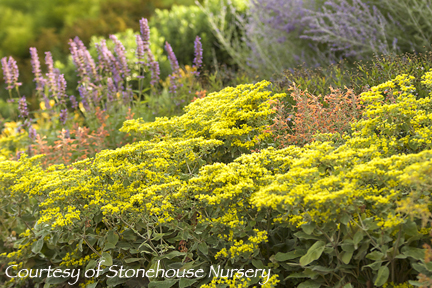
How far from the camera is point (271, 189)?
190cm

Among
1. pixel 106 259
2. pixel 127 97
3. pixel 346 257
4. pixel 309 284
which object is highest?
pixel 127 97

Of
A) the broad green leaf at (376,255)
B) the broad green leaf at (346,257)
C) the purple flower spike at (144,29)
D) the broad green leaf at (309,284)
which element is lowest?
the broad green leaf at (309,284)

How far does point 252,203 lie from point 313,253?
42 centimetres

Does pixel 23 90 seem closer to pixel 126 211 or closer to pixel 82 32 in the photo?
pixel 82 32

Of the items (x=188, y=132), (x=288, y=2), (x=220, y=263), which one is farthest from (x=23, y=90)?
(x=220, y=263)

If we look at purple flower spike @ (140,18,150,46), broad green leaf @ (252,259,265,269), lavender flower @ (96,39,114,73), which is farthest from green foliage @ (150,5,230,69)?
broad green leaf @ (252,259,265,269)

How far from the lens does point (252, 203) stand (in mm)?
1913

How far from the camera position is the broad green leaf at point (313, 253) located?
195 cm

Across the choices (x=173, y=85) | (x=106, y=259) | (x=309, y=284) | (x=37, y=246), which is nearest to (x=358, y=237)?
(x=309, y=284)

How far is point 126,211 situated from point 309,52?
5.11 m

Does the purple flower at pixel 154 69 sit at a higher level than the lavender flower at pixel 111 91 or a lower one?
higher

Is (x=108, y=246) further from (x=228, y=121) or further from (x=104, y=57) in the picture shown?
(x=104, y=57)

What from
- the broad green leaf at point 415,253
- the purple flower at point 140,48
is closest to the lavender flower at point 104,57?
the purple flower at point 140,48

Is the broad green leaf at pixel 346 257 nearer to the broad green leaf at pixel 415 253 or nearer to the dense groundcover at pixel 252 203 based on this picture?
the dense groundcover at pixel 252 203
